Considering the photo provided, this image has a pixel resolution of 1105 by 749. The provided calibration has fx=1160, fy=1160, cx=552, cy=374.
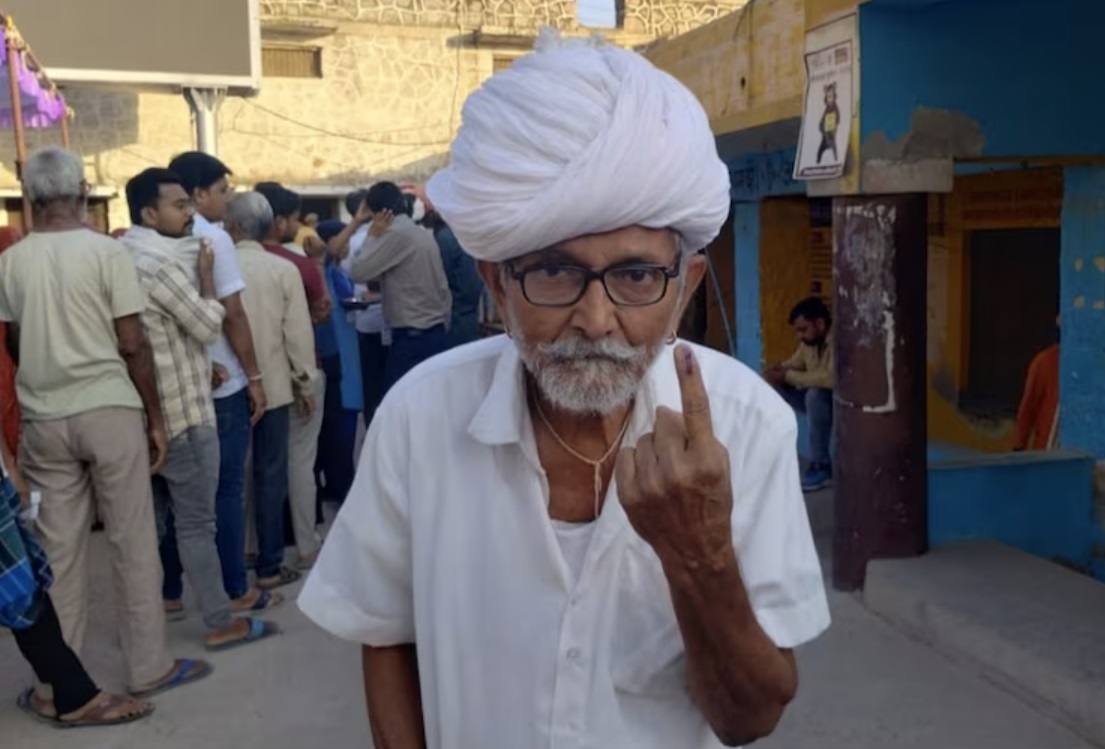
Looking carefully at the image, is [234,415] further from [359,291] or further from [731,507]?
[731,507]

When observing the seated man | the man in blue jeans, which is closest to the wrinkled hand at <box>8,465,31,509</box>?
the man in blue jeans

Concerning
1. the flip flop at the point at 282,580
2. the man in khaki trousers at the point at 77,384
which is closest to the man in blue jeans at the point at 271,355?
the flip flop at the point at 282,580

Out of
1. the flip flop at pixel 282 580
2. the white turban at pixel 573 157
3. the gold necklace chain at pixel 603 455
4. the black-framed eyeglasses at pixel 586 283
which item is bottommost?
the flip flop at pixel 282 580

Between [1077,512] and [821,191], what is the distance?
2.08 m

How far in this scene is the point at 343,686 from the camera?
4395 mm

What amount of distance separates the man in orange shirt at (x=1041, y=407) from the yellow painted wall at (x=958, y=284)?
1.21 m

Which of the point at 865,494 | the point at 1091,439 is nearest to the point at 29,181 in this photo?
the point at 865,494

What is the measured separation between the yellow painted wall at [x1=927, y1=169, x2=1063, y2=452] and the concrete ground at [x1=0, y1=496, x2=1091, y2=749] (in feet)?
11.2

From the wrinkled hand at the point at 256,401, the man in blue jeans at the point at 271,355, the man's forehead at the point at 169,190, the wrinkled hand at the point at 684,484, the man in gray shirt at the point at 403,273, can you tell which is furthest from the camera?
the man in gray shirt at the point at 403,273

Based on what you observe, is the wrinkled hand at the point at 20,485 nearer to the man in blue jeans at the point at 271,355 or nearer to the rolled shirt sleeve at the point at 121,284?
the rolled shirt sleeve at the point at 121,284

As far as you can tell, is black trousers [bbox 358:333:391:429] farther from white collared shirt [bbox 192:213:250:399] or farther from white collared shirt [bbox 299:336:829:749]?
white collared shirt [bbox 299:336:829:749]

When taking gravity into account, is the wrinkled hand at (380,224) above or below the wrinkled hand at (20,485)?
above

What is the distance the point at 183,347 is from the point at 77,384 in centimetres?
54

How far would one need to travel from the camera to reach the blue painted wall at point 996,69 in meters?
4.91
